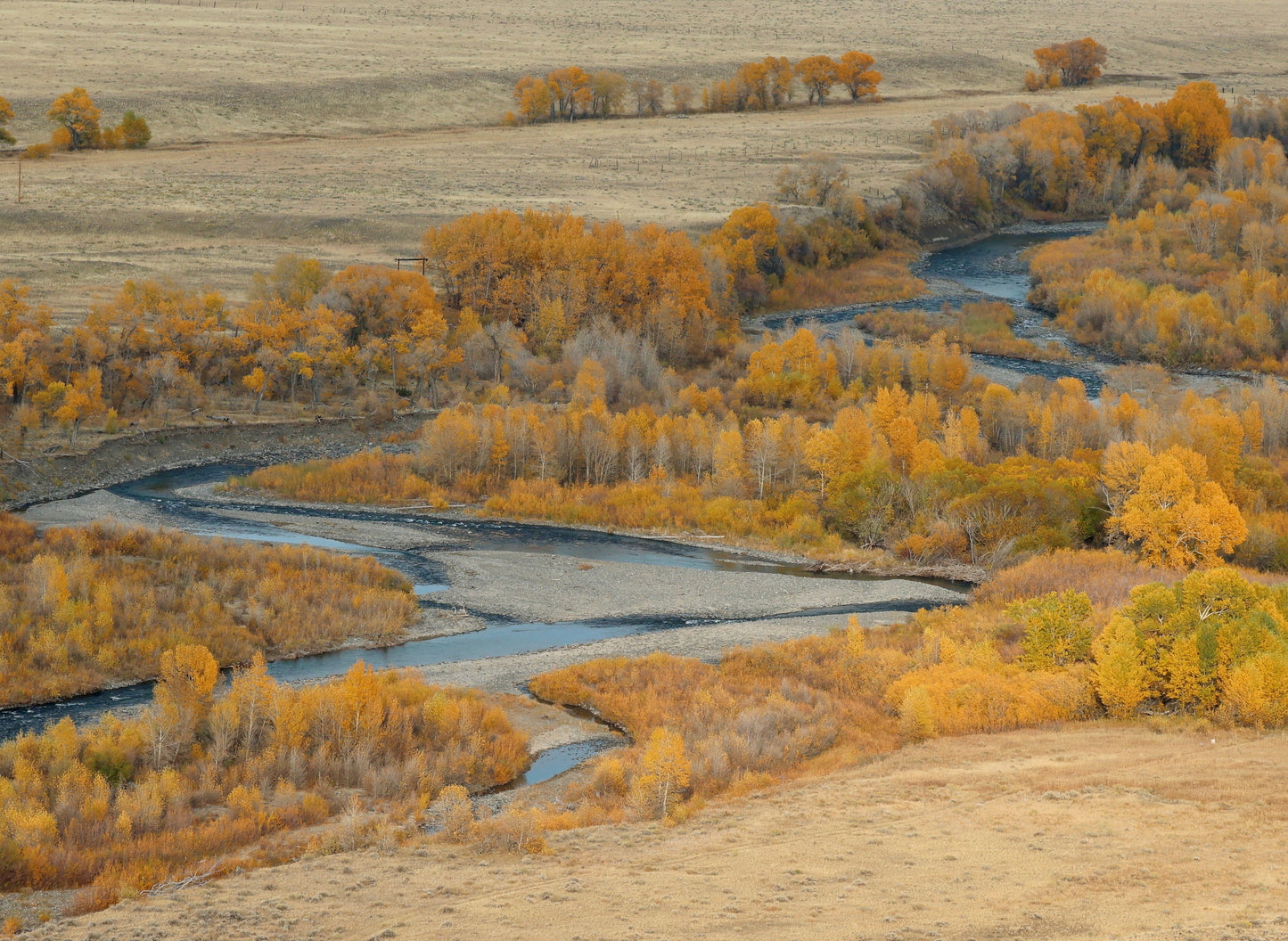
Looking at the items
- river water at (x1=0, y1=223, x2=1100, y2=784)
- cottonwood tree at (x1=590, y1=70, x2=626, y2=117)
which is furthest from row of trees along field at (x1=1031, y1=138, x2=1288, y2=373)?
cottonwood tree at (x1=590, y1=70, x2=626, y2=117)

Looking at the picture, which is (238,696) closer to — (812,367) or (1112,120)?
(812,367)

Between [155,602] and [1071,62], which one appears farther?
[1071,62]

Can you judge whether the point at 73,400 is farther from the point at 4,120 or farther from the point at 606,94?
the point at 606,94

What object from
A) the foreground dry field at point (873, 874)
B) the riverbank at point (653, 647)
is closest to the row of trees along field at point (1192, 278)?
the riverbank at point (653, 647)

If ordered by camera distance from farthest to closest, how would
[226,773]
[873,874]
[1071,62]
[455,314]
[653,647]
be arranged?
[1071,62], [455,314], [653,647], [226,773], [873,874]

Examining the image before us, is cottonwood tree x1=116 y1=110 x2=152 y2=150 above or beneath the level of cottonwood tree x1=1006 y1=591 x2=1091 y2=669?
above

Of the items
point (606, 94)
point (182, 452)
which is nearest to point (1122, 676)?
point (182, 452)

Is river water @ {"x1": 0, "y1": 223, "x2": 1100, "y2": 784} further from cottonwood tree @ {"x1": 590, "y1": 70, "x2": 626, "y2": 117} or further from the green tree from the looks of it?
cottonwood tree @ {"x1": 590, "y1": 70, "x2": 626, "y2": 117}
